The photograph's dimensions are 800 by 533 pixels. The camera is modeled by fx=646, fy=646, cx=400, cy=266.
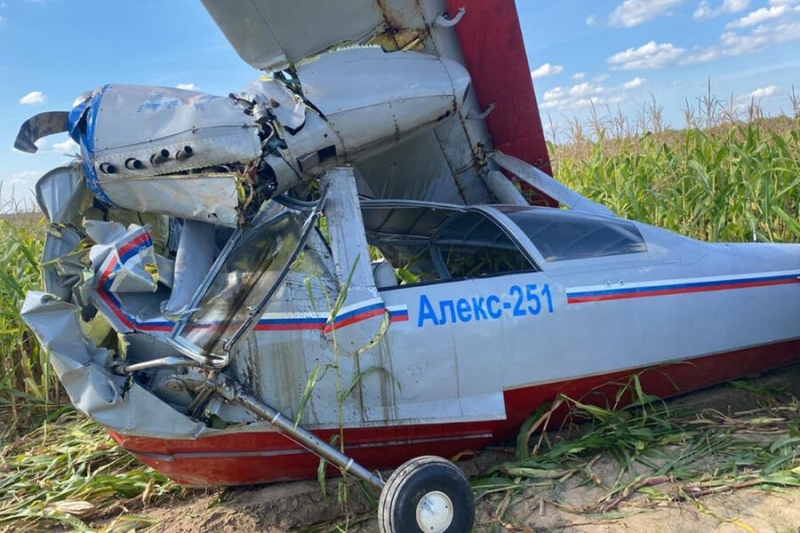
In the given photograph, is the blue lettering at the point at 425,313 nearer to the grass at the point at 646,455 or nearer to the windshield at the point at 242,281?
the windshield at the point at 242,281

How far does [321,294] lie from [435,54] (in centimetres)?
185

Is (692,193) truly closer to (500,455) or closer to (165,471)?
(500,455)

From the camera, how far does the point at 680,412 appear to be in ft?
13.2

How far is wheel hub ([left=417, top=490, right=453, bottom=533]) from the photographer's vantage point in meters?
2.83

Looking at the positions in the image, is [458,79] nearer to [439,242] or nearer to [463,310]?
[439,242]

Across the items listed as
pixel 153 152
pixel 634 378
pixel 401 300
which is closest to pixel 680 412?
pixel 634 378

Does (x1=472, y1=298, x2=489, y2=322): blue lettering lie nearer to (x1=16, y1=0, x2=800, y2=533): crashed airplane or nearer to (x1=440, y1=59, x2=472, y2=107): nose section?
(x1=16, y1=0, x2=800, y2=533): crashed airplane

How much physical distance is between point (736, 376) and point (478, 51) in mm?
2778

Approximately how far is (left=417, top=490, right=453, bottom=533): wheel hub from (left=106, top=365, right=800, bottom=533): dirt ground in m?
0.32

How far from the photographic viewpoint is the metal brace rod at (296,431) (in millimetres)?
2953

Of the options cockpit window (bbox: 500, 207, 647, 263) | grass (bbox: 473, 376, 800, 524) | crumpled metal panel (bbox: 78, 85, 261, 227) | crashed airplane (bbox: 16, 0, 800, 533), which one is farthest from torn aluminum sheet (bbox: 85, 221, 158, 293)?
cockpit window (bbox: 500, 207, 647, 263)

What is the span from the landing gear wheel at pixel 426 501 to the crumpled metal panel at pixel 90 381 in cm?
99

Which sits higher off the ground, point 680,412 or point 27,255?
point 27,255

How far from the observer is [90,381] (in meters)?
2.85
